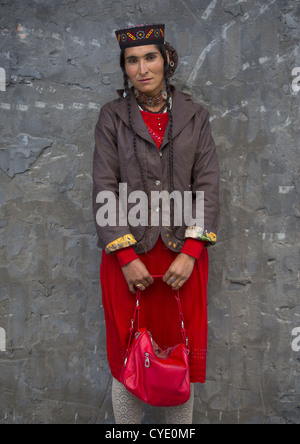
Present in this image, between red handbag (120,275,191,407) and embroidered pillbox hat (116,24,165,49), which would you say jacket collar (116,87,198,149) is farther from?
red handbag (120,275,191,407)

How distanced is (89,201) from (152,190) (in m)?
0.63

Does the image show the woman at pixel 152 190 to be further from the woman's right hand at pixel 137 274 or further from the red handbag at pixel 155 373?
the red handbag at pixel 155 373

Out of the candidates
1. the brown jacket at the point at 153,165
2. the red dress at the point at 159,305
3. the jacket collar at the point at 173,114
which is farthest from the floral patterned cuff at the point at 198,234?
the jacket collar at the point at 173,114

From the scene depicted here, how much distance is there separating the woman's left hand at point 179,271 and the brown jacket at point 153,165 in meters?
0.07

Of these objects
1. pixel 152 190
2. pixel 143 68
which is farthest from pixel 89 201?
pixel 143 68

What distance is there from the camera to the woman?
1.95m

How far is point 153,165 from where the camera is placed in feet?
6.53

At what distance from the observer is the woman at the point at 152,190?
1948 millimetres

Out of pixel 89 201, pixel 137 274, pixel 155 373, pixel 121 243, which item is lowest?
pixel 155 373

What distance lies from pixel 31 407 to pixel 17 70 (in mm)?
1869

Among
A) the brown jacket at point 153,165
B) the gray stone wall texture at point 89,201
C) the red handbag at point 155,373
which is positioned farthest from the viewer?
the gray stone wall texture at point 89,201

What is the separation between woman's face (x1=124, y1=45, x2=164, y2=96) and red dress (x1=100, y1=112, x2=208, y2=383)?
134 mm

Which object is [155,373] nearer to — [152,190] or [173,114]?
[152,190]

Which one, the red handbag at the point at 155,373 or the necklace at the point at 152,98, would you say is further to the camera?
the necklace at the point at 152,98
